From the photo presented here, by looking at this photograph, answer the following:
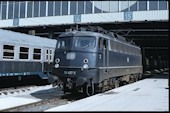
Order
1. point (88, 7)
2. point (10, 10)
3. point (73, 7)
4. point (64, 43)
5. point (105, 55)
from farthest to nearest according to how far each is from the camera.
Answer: point (10, 10) < point (73, 7) < point (88, 7) < point (105, 55) < point (64, 43)

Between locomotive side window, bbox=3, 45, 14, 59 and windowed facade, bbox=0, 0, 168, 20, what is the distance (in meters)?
19.9

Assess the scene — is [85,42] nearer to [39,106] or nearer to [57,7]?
[39,106]

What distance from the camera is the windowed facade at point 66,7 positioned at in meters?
35.6

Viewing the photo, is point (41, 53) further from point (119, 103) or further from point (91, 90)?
point (119, 103)

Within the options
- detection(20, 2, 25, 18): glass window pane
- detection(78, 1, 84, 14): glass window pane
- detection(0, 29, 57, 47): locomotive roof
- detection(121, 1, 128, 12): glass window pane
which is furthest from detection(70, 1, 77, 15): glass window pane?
detection(0, 29, 57, 47): locomotive roof

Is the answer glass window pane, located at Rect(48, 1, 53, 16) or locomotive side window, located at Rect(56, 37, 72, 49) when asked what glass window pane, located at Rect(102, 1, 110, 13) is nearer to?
glass window pane, located at Rect(48, 1, 53, 16)

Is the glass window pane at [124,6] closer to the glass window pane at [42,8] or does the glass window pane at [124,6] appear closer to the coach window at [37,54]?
the glass window pane at [42,8]

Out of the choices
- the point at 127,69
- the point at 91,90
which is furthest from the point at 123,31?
the point at 91,90

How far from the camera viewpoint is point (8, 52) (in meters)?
17.7

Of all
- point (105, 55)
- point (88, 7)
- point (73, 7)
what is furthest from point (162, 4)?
point (105, 55)

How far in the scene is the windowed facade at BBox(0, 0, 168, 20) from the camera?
35562 mm

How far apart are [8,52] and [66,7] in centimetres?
2203

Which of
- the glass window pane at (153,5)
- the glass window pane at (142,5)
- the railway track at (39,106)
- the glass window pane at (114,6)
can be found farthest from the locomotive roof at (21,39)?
the glass window pane at (153,5)

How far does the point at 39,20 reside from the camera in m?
39.0
